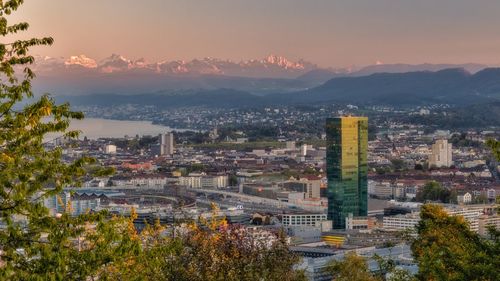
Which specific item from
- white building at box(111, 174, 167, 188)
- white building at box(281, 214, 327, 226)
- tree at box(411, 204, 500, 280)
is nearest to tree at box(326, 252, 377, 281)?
tree at box(411, 204, 500, 280)

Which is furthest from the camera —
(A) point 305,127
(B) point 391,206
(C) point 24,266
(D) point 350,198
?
(A) point 305,127

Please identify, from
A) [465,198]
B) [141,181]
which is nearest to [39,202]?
[465,198]

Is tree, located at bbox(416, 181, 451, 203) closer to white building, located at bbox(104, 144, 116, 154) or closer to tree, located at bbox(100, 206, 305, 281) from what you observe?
white building, located at bbox(104, 144, 116, 154)

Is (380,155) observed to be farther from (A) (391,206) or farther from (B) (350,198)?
(B) (350,198)

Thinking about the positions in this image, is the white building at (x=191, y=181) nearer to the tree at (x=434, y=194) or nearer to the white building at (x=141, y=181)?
the white building at (x=141, y=181)

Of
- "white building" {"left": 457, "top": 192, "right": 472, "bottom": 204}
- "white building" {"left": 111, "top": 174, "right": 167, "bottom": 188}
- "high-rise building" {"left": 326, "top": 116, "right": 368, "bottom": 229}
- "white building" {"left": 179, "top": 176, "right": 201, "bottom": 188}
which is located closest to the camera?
"high-rise building" {"left": 326, "top": 116, "right": 368, "bottom": 229}

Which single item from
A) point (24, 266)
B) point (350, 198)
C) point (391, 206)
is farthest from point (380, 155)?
point (24, 266)
